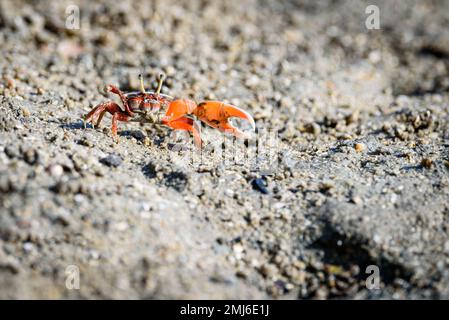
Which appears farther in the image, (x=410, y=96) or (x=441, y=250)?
(x=410, y=96)

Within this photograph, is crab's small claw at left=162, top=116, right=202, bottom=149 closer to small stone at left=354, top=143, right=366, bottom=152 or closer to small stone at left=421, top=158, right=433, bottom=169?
small stone at left=354, top=143, right=366, bottom=152

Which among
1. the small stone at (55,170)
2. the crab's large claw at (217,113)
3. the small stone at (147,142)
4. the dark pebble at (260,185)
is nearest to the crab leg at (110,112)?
the small stone at (147,142)

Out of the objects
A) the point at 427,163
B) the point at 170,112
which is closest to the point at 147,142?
the point at 170,112

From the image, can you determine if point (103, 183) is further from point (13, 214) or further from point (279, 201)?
point (279, 201)

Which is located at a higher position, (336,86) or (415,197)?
(336,86)

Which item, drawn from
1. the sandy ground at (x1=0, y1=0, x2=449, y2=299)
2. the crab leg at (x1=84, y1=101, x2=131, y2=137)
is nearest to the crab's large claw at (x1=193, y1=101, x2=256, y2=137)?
the sandy ground at (x1=0, y1=0, x2=449, y2=299)
